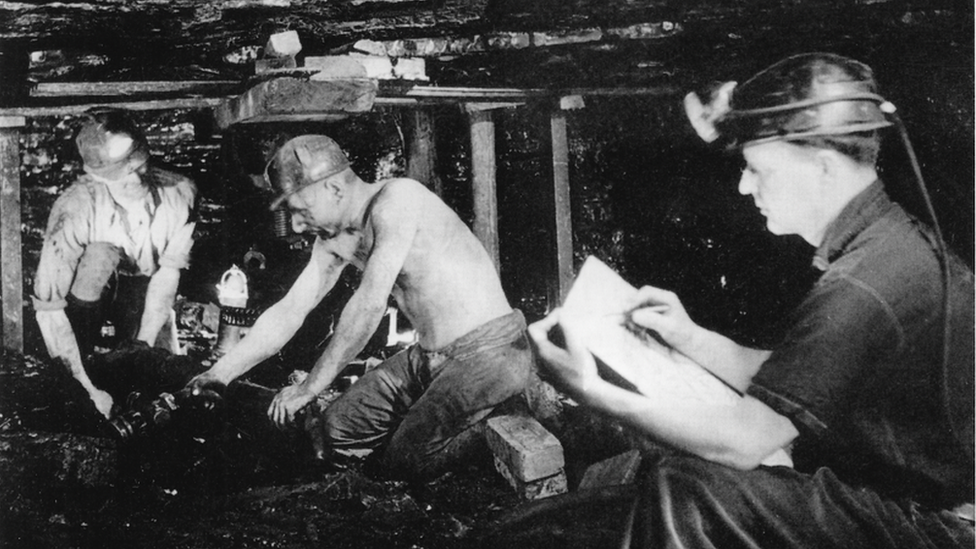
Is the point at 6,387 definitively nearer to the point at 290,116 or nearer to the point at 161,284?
the point at 161,284

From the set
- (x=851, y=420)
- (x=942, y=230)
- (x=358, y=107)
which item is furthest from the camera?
(x=358, y=107)

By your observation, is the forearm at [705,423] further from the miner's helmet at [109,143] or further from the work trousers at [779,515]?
the miner's helmet at [109,143]

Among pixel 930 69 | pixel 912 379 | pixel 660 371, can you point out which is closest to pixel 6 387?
pixel 660 371

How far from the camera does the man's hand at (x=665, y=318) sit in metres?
3.20

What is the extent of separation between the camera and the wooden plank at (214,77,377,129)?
10.4 feet

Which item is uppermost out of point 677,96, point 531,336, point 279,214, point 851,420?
point 677,96

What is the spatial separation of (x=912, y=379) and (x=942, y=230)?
0.72 metres

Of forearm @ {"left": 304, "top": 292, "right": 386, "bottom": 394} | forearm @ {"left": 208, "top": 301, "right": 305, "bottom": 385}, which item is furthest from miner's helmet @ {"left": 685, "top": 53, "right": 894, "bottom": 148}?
forearm @ {"left": 208, "top": 301, "right": 305, "bottom": 385}

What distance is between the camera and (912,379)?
2895mm

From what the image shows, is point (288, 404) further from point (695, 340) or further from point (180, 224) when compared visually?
point (695, 340)

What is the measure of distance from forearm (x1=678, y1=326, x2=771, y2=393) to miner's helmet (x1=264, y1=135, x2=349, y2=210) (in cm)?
190

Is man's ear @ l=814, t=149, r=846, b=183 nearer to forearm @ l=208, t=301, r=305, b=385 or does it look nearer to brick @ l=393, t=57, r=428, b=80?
brick @ l=393, t=57, r=428, b=80

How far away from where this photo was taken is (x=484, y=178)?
3.53 m

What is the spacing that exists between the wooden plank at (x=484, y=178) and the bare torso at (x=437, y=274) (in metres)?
0.11
